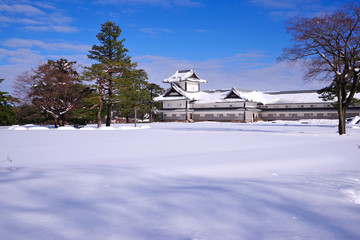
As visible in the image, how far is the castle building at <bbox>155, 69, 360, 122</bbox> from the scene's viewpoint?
4966 cm

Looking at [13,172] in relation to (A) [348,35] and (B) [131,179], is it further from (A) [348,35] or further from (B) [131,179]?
(A) [348,35]

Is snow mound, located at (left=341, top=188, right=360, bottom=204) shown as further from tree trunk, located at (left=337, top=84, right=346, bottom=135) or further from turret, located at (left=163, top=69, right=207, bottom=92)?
turret, located at (left=163, top=69, right=207, bottom=92)

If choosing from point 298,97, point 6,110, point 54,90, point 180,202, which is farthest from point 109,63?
point 298,97

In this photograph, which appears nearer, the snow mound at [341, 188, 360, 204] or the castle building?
the snow mound at [341, 188, 360, 204]

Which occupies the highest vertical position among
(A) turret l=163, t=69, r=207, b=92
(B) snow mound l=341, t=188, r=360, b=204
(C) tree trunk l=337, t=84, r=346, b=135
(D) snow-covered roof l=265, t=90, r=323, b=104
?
(A) turret l=163, t=69, r=207, b=92

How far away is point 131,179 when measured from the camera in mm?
5160

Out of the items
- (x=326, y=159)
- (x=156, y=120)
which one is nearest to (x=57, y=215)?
(x=326, y=159)

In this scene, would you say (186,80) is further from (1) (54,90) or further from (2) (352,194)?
(2) (352,194)

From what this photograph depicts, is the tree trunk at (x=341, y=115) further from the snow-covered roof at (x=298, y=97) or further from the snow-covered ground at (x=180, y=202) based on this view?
the snow-covered roof at (x=298, y=97)

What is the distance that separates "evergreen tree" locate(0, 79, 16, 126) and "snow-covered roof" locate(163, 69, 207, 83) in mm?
31526

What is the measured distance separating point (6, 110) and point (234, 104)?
37.0 m

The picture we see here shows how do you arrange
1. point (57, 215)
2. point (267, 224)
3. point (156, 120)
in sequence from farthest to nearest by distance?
1. point (156, 120)
2. point (57, 215)
3. point (267, 224)

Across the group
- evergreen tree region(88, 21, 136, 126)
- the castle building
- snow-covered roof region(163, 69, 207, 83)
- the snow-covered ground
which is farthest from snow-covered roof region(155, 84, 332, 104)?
the snow-covered ground

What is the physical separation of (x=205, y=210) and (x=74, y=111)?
28.3 metres
